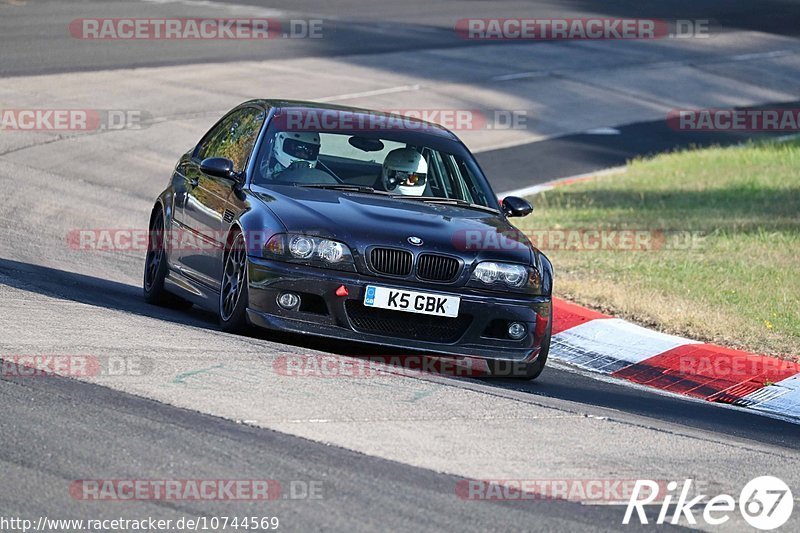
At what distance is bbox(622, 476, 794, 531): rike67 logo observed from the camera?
5715 mm

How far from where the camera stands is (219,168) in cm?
924

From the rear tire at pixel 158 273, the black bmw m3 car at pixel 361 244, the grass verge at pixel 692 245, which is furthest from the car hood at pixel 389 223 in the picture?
the grass verge at pixel 692 245

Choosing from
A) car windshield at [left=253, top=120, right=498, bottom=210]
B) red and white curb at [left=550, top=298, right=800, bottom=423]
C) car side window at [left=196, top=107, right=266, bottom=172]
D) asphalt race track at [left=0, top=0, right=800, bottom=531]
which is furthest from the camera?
car side window at [left=196, top=107, right=266, bottom=172]

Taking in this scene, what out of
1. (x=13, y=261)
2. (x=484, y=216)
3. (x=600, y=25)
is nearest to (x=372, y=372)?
(x=484, y=216)

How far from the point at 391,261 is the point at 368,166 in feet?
4.39

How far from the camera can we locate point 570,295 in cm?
1225

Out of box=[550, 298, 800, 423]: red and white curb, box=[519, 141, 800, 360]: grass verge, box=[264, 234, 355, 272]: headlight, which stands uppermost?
box=[264, 234, 355, 272]: headlight

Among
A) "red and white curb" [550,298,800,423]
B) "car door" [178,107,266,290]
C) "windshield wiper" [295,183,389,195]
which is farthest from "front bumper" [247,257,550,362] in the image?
"red and white curb" [550,298,800,423]

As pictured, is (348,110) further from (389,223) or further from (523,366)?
(523,366)

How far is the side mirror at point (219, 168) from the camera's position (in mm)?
9242

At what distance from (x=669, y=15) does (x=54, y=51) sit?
842 inches

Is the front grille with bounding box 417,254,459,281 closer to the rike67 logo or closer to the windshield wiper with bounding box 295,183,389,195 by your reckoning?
the windshield wiper with bounding box 295,183,389,195

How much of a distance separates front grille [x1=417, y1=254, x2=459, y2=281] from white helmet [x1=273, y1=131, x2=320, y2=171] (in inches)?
54.7

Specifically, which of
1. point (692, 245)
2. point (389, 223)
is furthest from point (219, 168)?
point (692, 245)
